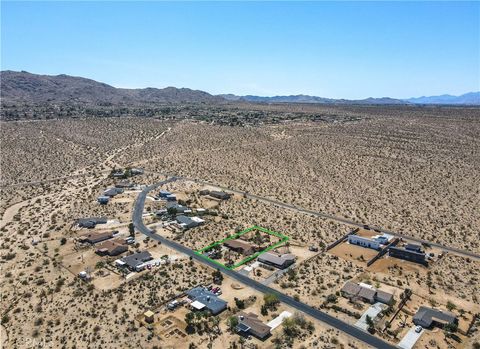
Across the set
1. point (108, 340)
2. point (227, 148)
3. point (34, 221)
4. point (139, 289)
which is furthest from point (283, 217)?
point (227, 148)

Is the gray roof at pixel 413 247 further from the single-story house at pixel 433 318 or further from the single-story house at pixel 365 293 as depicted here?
the single-story house at pixel 433 318

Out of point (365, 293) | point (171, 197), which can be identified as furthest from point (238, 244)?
point (171, 197)

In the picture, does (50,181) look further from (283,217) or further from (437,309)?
(437,309)

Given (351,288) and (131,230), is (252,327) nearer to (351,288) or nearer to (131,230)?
(351,288)

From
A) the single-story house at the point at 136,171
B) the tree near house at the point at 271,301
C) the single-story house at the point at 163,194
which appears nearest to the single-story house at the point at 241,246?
the tree near house at the point at 271,301

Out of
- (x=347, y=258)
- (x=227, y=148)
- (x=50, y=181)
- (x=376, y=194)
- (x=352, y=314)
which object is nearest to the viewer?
(x=352, y=314)

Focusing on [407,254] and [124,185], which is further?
[124,185]
